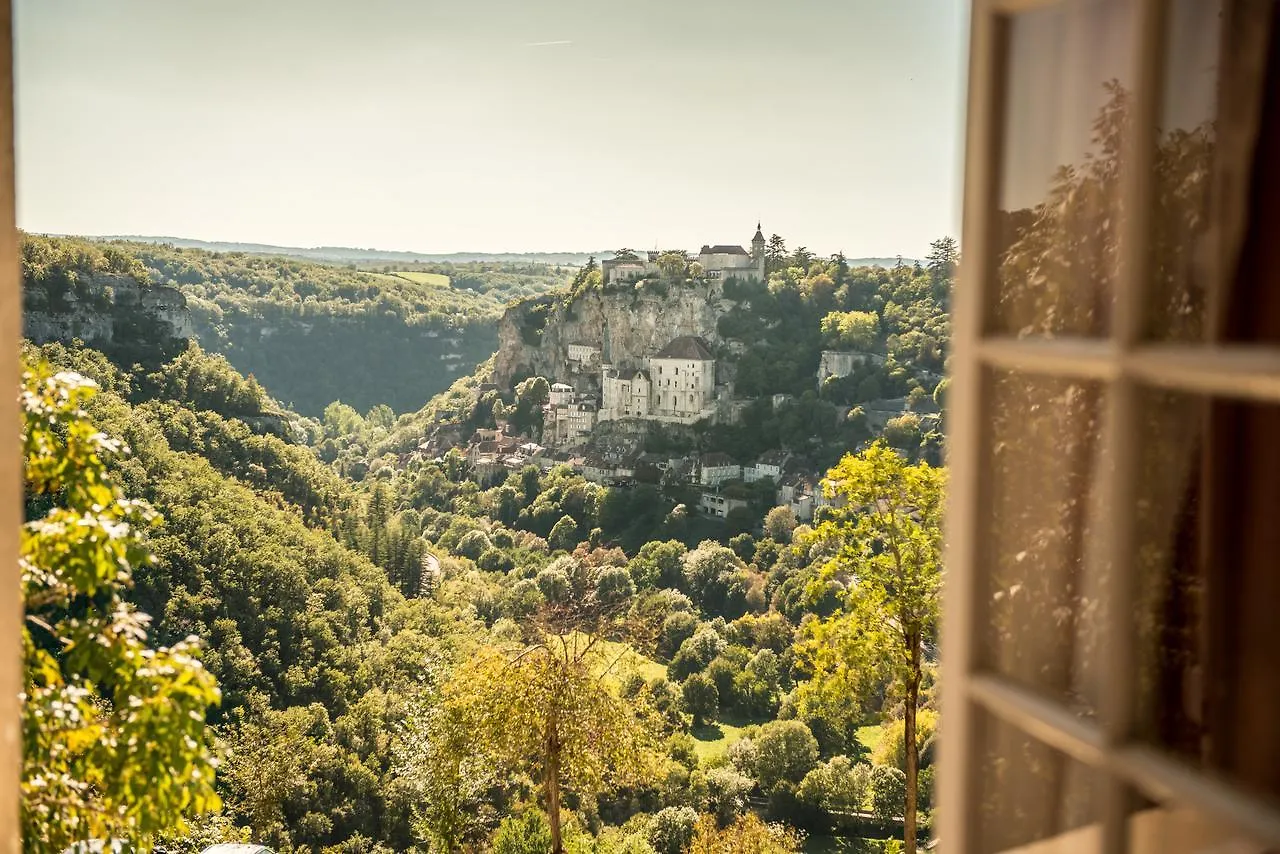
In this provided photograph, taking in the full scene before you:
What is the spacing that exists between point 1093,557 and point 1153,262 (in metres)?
0.17

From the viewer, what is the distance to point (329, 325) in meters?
35.9

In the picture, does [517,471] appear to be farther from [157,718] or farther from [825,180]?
[157,718]

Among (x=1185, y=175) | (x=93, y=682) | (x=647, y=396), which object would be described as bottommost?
(x=647, y=396)

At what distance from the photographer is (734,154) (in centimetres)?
3397

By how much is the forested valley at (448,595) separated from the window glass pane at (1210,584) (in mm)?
1198

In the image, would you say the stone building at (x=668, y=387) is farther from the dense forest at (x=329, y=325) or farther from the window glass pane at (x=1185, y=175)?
the window glass pane at (x=1185, y=175)

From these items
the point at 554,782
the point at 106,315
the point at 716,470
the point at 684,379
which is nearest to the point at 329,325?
the point at 684,379

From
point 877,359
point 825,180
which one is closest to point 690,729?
point 877,359

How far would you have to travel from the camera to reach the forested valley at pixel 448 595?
1.48 metres

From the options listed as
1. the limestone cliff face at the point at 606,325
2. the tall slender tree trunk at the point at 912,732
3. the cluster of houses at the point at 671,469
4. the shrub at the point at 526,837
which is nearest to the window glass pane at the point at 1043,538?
the tall slender tree trunk at the point at 912,732

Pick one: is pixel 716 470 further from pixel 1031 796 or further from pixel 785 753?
pixel 1031 796

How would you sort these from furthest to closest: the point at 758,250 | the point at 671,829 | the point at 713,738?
the point at 758,250
the point at 713,738
the point at 671,829

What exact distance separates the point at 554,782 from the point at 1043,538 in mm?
4842

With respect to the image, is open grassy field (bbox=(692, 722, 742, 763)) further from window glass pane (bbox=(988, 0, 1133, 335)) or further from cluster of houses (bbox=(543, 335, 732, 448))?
window glass pane (bbox=(988, 0, 1133, 335))
